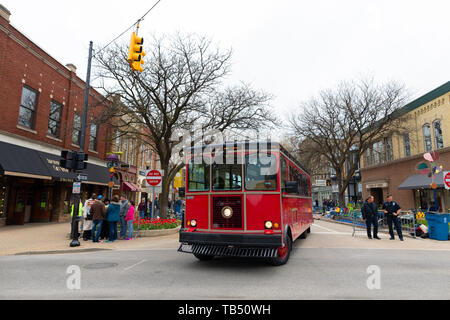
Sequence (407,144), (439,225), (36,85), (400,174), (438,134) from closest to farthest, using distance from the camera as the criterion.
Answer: (439,225) → (36,85) → (438,134) → (407,144) → (400,174)

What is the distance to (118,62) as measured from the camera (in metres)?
14.9

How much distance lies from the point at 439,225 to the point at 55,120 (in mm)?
22371

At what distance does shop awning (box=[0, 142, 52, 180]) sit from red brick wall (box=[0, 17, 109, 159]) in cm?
115

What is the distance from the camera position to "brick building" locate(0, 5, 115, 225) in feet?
48.9

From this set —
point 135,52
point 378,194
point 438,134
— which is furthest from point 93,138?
point 378,194

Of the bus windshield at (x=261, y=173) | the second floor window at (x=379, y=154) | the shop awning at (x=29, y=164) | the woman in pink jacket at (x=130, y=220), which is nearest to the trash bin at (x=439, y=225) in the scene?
the bus windshield at (x=261, y=173)

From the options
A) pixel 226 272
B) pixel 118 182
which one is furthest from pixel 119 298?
pixel 118 182

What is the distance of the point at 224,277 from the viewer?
19.2 ft

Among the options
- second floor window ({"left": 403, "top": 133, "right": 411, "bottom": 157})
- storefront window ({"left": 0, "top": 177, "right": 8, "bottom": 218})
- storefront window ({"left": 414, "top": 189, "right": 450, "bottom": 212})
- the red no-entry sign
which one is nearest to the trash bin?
storefront window ({"left": 414, "top": 189, "right": 450, "bottom": 212})

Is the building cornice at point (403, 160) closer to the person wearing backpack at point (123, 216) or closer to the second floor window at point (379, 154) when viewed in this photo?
the second floor window at point (379, 154)

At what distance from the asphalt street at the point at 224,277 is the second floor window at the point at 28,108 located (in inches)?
434

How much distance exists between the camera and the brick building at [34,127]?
14916 mm

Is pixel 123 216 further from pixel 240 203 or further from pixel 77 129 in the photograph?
pixel 77 129
